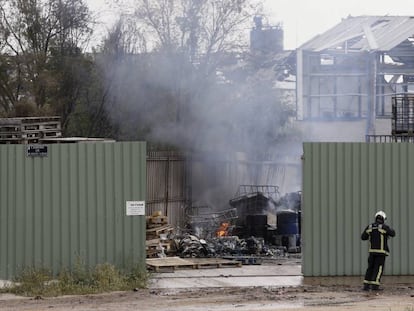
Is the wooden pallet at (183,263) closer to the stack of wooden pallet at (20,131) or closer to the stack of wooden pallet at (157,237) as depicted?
the stack of wooden pallet at (157,237)

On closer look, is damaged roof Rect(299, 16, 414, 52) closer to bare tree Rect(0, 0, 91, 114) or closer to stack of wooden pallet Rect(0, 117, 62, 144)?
bare tree Rect(0, 0, 91, 114)

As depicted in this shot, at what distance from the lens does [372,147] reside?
1669cm

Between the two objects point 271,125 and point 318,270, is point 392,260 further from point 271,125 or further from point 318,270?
point 271,125

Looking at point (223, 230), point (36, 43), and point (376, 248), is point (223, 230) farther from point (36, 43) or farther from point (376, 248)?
point (36, 43)

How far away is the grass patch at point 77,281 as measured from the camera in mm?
14773

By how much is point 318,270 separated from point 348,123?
561 inches

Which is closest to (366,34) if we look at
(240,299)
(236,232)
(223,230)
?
(236,232)

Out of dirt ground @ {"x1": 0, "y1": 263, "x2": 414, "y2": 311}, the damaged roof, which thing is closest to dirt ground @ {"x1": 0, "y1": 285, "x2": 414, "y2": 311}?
dirt ground @ {"x1": 0, "y1": 263, "x2": 414, "y2": 311}

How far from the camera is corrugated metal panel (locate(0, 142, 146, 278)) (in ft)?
52.0

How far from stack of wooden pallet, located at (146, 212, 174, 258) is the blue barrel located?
2.81 metres

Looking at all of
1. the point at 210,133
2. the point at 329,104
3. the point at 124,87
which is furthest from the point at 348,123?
the point at 124,87

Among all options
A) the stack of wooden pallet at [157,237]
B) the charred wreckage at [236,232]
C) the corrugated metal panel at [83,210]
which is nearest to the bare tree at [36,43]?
the charred wreckage at [236,232]

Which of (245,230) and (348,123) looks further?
(348,123)

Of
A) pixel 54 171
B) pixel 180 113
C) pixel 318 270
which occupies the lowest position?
pixel 318 270
